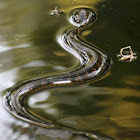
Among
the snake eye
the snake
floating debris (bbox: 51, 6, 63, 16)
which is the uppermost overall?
floating debris (bbox: 51, 6, 63, 16)

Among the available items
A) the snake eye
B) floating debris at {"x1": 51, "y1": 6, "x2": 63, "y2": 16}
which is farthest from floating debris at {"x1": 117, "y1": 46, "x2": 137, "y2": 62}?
floating debris at {"x1": 51, "y1": 6, "x2": 63, "y2": 16}

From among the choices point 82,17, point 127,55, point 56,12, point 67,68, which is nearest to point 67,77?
point 67,68

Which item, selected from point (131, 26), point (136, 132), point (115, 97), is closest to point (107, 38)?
point (131, 26)

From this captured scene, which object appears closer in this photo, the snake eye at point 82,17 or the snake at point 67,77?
the snake at point 67,77

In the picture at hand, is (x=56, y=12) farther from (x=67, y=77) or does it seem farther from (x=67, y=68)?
(x=67, y=77)

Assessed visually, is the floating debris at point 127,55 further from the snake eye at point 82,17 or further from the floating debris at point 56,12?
the floating debris at point 56,12

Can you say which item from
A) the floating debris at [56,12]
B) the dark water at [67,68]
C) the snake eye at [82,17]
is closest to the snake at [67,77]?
the dark water at [67,68]

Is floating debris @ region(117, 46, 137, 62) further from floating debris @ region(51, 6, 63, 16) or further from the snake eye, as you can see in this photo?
floating debris @ region(51, 6, 63, 16)

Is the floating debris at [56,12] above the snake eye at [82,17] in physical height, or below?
above
